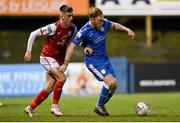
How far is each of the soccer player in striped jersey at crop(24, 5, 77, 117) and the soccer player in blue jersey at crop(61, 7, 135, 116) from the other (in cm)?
25

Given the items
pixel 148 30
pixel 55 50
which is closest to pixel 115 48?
pixel 148 30

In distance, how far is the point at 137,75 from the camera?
2723cm

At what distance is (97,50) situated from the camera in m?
13.0

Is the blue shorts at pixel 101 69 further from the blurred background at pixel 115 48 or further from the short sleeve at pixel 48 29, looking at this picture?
the blurred background at pixel 115 48

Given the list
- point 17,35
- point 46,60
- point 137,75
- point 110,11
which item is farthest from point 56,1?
point 46,60

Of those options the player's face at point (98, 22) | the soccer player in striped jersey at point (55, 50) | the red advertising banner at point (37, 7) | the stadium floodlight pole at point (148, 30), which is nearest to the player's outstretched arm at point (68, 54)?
the soccer player in striped jersey at point (55, 50)

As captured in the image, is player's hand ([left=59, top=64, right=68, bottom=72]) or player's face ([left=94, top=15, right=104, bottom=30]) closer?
player's face ([left=94, top=15, right=104, bottom=30])

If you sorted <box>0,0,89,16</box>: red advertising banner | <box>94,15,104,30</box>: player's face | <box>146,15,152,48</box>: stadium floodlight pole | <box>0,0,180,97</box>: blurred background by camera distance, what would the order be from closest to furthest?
<box>94,15,104,30</box>: player's face < <box>0,0,180,97</box>: blurred background < <box>0,0,89,16</box>: red advertising banner < <box>146,15,152,48</box>: stadium floodlight pole

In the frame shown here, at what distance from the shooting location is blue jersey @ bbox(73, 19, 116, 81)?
12.9 meters

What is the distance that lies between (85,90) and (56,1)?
8602 mm

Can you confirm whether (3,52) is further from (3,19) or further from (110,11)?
(110,11)

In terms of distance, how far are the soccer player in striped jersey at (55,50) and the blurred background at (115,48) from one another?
1287 cm

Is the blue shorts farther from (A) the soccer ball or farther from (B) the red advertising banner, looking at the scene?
(B) the red advertising banner

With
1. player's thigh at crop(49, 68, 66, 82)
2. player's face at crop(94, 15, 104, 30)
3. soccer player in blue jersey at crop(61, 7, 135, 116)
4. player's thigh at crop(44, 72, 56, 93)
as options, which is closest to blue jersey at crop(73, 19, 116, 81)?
soccer player in blue jersey at crop(61, 7, 135, 116)
